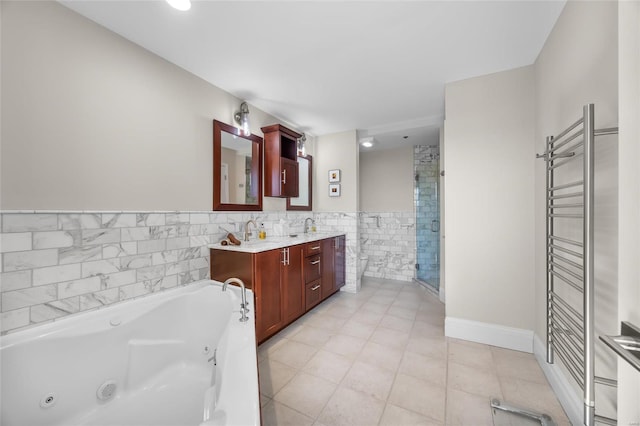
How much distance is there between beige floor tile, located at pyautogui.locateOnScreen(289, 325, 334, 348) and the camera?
2295 millimetres

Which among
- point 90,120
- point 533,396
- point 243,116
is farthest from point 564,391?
point 90,120

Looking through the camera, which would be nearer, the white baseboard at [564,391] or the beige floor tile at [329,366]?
the white baseboard at [564,391]

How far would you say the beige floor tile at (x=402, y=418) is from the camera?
1403mm

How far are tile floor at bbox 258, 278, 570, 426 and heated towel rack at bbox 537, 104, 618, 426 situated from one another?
0.47 metres

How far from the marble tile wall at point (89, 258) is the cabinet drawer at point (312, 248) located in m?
0.99

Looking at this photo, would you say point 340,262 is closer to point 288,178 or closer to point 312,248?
point 312,248

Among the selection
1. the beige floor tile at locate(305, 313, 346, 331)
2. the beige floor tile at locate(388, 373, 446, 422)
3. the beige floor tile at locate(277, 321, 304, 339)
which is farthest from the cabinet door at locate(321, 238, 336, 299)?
the beige floor tile at locate(388, 373, 446, 422)

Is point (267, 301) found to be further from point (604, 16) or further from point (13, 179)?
point (604, 16)

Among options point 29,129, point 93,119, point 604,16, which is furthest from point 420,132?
point 29,129

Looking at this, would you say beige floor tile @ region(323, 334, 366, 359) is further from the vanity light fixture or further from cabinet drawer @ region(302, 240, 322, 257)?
the vanity light fixture

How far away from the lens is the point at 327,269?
131 inches

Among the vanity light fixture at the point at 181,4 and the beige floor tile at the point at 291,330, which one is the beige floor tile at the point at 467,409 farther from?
the vanity light fixture at the point at 181,4

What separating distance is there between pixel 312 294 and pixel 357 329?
2.29ft

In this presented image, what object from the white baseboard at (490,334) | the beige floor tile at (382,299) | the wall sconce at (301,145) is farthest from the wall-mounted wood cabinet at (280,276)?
the white baseboard at (490,334)
